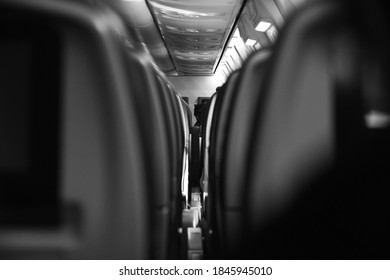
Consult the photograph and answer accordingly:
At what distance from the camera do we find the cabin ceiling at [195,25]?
5.75 meters

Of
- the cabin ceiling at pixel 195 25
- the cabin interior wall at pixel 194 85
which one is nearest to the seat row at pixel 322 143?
the cabin ceiling at pixel 195 25

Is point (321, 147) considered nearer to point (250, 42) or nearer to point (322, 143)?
point (322, 143)

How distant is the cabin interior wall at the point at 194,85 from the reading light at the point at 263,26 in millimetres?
6638

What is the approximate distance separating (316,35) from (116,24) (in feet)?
1.09

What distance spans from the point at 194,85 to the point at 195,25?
6468 mm

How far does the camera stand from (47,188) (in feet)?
2.07

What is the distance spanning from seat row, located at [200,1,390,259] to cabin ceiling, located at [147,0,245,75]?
511 cm

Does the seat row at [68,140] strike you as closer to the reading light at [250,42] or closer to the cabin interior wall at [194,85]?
the reading light at [250,42]

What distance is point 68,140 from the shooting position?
23.9 inches

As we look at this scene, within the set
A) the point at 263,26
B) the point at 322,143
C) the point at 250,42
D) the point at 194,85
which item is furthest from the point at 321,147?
the point at 194,85

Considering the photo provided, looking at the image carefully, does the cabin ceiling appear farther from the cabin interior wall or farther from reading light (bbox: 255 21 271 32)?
the cabin interior wall

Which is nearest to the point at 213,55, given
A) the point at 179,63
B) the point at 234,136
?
the point at 179,63
